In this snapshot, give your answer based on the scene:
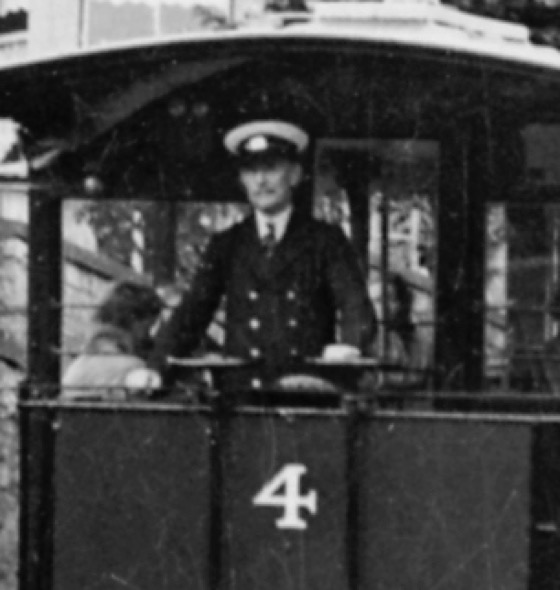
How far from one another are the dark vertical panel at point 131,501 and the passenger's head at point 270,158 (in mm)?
859

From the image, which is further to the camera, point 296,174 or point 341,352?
point 296,174

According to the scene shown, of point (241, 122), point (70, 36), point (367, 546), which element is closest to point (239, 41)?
point (241, 122)

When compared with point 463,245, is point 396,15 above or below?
above

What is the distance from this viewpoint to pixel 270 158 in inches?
330

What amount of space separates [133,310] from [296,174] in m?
0.73

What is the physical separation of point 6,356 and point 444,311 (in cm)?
177

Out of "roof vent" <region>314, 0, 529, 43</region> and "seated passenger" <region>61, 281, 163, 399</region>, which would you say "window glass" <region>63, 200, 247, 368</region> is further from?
"roof vent" <region>314, 0, 529, 43</region>

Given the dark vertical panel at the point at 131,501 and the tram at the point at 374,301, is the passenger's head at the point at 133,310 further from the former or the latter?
the dark vertical panel at the point at 131,501

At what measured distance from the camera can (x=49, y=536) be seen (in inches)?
327

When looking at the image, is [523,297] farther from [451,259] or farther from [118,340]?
[118,340]

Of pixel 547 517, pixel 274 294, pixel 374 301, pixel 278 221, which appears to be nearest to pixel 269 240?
pixel 278 221

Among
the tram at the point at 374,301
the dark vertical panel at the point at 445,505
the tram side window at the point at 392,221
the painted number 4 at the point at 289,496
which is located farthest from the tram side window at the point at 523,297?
the painted number 4 at the point at 289,496

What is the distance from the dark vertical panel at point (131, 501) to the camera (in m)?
8.13

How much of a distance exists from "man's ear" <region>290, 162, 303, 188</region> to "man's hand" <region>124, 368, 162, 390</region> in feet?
2.64
